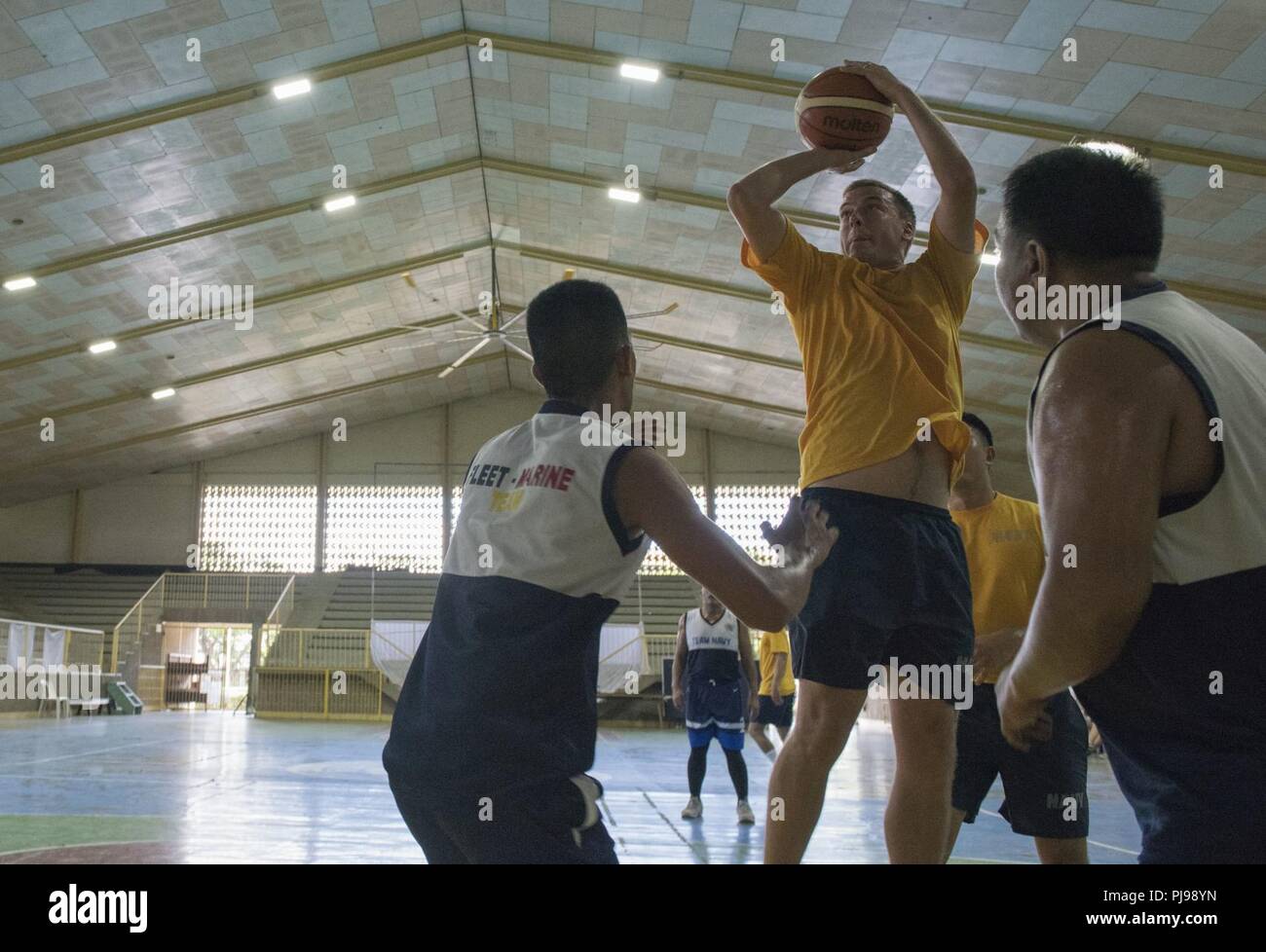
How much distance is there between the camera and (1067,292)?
5.06 feet

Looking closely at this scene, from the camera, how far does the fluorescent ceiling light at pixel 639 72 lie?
504 inches

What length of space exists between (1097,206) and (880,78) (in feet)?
4.05

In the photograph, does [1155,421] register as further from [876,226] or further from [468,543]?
[876,226]

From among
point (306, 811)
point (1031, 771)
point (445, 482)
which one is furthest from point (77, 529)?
point (1031, 771)

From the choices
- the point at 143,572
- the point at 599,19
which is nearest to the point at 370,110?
the point at 599,19

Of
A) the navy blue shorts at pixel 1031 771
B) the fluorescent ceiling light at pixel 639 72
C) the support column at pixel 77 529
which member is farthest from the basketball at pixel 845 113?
the support column at pixel 77 529

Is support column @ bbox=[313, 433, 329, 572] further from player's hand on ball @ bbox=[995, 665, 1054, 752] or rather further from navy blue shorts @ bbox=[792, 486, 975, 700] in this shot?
player's hand on ball @ bbox=[995, 665, 1054, 752]

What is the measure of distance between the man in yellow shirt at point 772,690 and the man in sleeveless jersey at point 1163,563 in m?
8.18

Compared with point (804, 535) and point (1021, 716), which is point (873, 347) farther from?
point (1021, 716)

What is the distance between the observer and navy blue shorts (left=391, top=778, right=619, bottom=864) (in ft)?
5.46

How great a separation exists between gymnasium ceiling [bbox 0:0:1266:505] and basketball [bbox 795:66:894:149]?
8857 millimetres

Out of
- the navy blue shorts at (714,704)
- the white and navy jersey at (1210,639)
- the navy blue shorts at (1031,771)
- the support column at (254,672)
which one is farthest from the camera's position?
the support column at (254,672)

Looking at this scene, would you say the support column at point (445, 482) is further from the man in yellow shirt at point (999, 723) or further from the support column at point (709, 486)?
the man in yellow shirt at point (999, 723)
